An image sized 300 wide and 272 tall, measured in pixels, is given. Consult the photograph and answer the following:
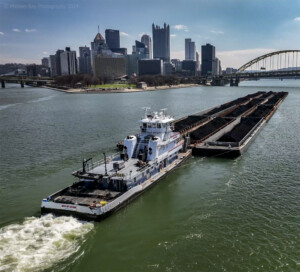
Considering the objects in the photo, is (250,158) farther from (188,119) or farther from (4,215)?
(4,215)

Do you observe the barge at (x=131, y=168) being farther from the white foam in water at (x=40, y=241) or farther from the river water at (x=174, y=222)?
the white foam in water at (x=40, y=241)

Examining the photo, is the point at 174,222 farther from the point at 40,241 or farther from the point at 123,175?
the point at 40,241

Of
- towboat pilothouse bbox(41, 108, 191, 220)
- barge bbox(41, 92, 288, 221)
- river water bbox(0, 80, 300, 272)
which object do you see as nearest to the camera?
river water bbox(0, 80, 300, 272)

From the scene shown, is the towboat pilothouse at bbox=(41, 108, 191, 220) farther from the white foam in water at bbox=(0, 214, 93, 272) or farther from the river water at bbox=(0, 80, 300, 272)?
the white foam in water at bbox=(0, 214, 93, 272)

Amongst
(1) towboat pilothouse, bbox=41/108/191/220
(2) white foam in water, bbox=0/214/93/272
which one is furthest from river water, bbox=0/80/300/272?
(1) towboat pilothouse, bbox=41/108/191/220

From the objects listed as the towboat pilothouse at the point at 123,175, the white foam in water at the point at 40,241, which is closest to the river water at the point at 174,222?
the white foam in water at the point at 40,241

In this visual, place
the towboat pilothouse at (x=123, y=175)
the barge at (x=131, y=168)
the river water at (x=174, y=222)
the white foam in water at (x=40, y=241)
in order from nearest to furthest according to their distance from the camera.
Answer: the white foam in water at (x=40, y=241)
the river water at (x=174, y=222)
the towboat pilothouse at (x=123, y=175)
the barge at (x=131, y=168)

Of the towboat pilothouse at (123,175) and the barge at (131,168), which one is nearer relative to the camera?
the towboat pilothouse at (123,175)
